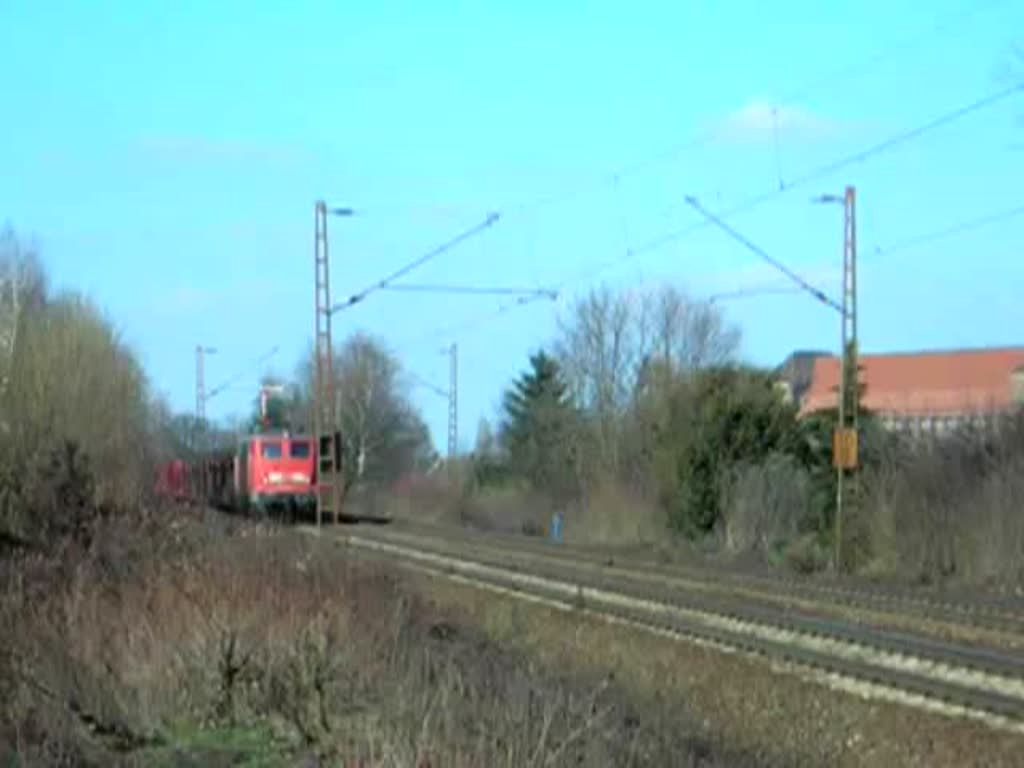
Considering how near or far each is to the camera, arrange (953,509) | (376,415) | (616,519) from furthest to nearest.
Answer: (376,415) → (616,519) → (953,509)

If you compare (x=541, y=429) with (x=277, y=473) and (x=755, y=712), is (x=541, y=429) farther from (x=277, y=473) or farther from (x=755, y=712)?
(x=755, y=712)

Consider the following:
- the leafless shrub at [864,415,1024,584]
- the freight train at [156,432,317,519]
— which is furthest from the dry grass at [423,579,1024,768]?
the freight train at [156,432,317,519]

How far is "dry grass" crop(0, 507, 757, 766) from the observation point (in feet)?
30.7

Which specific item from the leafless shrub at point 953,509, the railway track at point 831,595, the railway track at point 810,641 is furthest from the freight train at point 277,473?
the railway track at point 810,641

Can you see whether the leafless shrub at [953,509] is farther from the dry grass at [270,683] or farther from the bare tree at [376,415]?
the bare tree at [376,415]

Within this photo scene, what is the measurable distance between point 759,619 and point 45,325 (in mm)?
25009

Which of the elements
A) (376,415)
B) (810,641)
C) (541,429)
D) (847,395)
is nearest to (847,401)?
(847,395)

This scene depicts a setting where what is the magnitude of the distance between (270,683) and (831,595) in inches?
631

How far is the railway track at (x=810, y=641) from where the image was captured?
1530 centimetres

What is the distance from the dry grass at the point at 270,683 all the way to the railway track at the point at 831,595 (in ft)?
24.8

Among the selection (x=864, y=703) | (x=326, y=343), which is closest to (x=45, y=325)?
(x=326, y=343)

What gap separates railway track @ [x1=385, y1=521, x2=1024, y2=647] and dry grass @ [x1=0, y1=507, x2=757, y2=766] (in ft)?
24.8

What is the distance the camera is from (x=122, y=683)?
1198cm

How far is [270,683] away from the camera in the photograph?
1152cm
